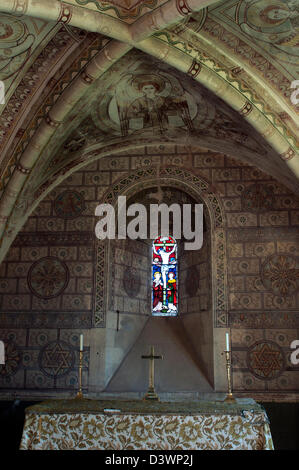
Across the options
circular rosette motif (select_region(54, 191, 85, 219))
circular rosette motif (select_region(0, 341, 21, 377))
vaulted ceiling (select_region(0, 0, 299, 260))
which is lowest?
circular rosette motif (select_region(0, 341, 21, 377))

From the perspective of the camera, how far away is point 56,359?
33.6 feet

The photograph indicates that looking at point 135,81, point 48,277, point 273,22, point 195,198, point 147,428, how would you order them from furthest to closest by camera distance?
point 195,198, point 48,277, point 135,81, point 273,22, point 147,428

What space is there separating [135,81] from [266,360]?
5.93m

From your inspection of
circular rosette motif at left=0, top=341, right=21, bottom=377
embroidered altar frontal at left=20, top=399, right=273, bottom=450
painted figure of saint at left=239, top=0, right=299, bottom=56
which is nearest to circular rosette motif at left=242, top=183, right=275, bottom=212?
painted figure of saint at left=239, top=0, right=299, bottom=56

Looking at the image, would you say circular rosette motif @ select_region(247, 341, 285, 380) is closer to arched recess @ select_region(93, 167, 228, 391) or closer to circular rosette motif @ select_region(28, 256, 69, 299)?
arched recess @ select_region(93, 167, 228, 391)

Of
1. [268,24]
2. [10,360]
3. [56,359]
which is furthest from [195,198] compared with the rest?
[10,360]

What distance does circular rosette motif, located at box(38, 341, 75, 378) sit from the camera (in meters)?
10.2

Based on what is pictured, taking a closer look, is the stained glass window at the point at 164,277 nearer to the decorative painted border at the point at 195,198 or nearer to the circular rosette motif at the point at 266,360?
the decorative painted border at the point at 195,198

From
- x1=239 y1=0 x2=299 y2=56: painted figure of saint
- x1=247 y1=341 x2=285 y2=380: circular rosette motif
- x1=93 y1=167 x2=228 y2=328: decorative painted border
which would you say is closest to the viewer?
x1=239 y1=0 x2=299 y2=56: painted figure of saint

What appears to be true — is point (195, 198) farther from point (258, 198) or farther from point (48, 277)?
point (48, 277)

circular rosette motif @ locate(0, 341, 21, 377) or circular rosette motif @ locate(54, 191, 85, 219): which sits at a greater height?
circular rosette motif @ locate(54, 191, 85, 219)

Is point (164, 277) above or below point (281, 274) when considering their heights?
above

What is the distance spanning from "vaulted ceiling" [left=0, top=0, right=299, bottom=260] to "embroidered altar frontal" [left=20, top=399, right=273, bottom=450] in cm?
491

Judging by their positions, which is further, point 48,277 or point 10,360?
point 48,277
